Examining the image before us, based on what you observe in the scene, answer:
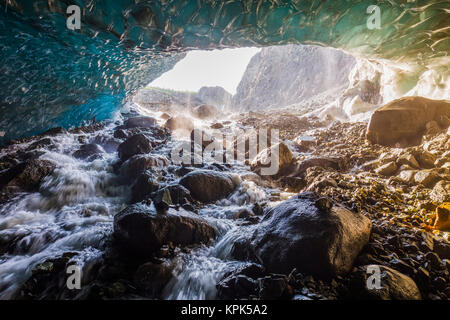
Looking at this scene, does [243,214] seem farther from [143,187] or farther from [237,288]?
[143,187]

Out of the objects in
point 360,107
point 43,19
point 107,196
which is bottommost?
point 107,196

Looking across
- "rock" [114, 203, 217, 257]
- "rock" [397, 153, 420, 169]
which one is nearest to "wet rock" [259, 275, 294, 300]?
"rock" [114, 203, 217, 257]

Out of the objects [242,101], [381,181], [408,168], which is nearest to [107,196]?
[381,181]

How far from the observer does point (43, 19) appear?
3.70 meters

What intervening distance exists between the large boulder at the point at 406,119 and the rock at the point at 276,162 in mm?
2844

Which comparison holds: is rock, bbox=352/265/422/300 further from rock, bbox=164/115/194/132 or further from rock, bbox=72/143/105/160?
rock, bbox=164/115/194/132

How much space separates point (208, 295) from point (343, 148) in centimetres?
645

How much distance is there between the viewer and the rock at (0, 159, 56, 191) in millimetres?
4599

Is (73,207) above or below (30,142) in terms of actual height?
below

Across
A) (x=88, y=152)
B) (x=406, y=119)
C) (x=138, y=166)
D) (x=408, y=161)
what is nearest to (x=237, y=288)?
(x=138, y=166)

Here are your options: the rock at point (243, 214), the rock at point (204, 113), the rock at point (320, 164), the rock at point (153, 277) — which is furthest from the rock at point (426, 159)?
the rock at point (204, 113)

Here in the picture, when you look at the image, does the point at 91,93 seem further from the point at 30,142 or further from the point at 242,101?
the point at 242,101

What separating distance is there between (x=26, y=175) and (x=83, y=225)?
2.50 meters

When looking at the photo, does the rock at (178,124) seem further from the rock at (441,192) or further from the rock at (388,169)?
the rock at (441,192)
